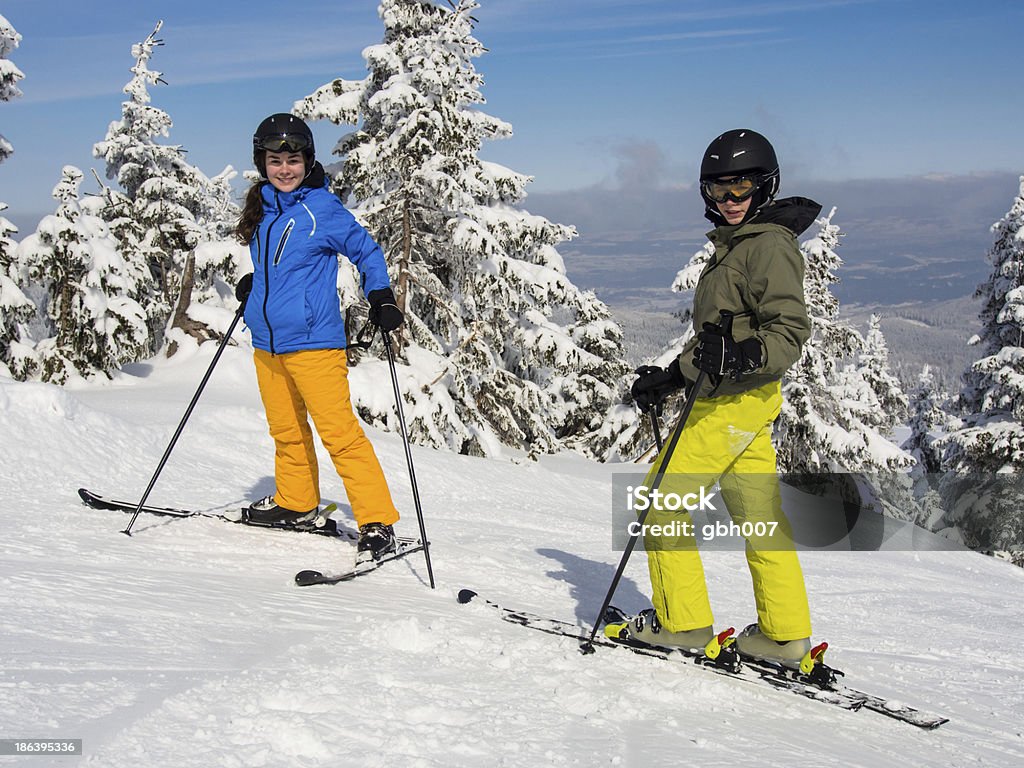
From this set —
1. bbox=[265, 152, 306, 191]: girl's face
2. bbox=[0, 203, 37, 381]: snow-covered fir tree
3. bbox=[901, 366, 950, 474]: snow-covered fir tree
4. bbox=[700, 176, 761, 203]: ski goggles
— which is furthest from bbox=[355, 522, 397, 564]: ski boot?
bbox=[901, 366, 950, 474]: snow-covered fir tree

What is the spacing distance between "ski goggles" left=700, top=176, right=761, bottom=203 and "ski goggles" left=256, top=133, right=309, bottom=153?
2537 millimetres

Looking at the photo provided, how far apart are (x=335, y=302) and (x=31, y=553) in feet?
7.26

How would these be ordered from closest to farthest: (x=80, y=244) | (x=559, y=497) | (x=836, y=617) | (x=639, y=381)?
(x=639, y=381), (x=836, y=617), (x=559, y=497), (x=80, y=244)

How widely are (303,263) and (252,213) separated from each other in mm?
511

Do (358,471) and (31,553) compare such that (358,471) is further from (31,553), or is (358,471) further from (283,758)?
(283,758)

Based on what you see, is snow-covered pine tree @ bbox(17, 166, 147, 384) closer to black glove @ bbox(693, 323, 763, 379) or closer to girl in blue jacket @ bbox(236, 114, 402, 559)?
girl in blue jacket @ bbox(236, 114, 402, 559)

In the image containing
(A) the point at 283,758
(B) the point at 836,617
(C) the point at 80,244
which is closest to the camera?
(A) the point at 283,758

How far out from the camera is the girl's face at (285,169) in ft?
16.5

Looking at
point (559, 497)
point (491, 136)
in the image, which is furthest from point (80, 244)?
point (559, 497)

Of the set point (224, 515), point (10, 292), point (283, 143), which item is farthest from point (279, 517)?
point (10, 292)

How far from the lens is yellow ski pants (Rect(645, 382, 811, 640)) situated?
149 inches

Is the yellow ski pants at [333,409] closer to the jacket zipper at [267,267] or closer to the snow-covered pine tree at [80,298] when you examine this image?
the jacket zipper at [267,267]

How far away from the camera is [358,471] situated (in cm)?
518

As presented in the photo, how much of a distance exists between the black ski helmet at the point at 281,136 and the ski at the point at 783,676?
318 cm
